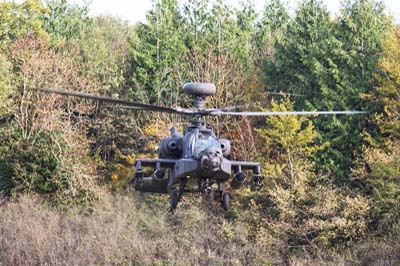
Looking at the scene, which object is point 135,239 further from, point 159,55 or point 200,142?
point 200,142

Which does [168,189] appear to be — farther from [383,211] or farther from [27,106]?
[27,106]

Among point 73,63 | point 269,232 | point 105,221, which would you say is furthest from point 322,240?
point 73,63

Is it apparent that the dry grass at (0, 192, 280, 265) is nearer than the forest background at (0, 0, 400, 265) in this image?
No

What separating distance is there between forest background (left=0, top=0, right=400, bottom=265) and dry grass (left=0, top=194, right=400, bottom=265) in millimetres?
58

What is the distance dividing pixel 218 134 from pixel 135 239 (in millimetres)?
5787

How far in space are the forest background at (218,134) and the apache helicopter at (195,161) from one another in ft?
43.0

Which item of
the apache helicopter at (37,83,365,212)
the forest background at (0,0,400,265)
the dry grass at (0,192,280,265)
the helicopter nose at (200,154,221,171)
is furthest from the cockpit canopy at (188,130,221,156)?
the dry grass at (0,192,280,265)

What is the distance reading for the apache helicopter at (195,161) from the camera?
11.1 metres

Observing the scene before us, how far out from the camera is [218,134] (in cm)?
2980

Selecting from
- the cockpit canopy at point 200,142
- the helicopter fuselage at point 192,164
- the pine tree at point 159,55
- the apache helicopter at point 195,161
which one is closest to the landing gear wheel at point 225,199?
the apache helicopter at point 195,161

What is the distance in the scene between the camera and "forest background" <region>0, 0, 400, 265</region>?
2583 cm

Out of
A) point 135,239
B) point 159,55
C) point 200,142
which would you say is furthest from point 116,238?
point 200,142

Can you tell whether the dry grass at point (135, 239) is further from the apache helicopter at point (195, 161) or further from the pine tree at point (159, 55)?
the apache helicopter at point (195, 161)

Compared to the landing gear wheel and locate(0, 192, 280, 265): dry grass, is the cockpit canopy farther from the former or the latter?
locate(0, 192, 280, 265): dry grass
